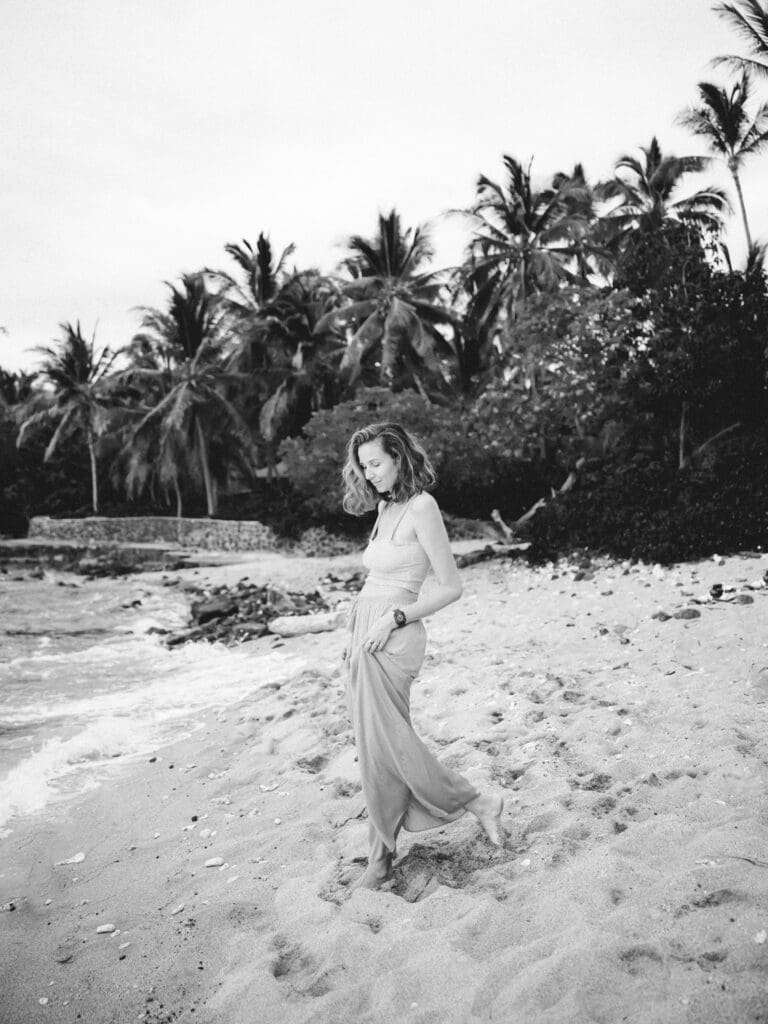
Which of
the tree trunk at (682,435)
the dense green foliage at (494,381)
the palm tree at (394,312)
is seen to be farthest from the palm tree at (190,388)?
the tree trunk at (682,435)

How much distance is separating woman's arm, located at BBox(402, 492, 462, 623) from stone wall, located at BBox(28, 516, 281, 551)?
20.1m

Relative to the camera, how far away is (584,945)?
202cm

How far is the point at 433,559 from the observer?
102 inches

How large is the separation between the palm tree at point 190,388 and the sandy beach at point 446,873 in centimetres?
2319

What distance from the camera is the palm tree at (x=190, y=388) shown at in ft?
88.1

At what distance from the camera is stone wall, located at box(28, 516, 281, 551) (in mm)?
23312

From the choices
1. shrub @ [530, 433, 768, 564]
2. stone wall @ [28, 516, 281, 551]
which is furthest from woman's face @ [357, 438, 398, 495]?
stone wall @ [28, 516, 281, 551]

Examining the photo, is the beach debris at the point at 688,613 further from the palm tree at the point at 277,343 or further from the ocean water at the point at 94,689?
the palm tree at the point at 277,343

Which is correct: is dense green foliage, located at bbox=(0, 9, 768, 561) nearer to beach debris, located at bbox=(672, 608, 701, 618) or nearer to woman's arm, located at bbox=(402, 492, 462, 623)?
beach debris, located at bbox=(672, 608, 701, 618)

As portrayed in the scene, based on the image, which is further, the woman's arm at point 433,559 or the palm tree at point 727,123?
the palm tree at point 727,123

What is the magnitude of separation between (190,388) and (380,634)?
85.1ft

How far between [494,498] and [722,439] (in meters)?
9.57

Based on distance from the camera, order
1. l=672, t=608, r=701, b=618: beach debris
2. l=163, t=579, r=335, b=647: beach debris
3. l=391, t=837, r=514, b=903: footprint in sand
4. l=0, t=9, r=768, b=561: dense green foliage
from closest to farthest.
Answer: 1. l=391, t=837, r=514, b=903: footprint in sand
2. l=672, t=608, r=701, b=618: beach debris
3. l=163, t=579, r=335, b=647: beach debris
4. l=0, t=9, r=768, b=561: dense green foliage

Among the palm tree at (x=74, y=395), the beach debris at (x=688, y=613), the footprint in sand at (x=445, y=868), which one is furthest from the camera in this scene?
the palm tree at (x=74, y=395)
